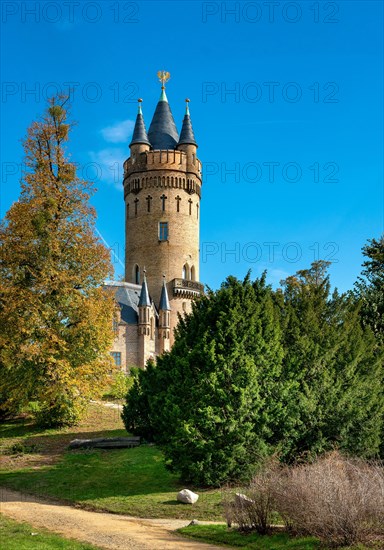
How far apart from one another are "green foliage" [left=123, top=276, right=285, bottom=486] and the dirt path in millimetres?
3478

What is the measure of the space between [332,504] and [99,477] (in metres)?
11.3

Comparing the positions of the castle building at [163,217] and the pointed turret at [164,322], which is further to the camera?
the castle building at [163,217]

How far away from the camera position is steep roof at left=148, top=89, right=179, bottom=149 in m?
68.5

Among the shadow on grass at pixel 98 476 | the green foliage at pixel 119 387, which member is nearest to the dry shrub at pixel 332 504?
the shadow on grass at pixel 98 476

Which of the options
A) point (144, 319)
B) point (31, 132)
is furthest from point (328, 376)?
point (144, 319)

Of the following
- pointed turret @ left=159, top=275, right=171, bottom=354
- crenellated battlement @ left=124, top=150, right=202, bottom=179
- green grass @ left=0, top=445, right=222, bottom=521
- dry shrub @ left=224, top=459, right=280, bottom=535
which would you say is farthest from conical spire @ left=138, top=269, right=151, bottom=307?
dry shrub @ left=224, top=459, right=280, bottom=535

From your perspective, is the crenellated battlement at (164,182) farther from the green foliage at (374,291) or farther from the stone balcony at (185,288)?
the green foliage at (374,291)

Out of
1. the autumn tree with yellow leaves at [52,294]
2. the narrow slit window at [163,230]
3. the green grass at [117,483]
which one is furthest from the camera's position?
the narrow slit window at [163,230]

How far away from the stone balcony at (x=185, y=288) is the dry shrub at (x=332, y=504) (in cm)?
4948

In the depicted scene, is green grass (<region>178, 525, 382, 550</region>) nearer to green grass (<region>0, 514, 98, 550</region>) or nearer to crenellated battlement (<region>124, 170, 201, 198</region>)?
green grass (<region>0, 514, 98, 550</region>)

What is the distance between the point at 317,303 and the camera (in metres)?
24.7

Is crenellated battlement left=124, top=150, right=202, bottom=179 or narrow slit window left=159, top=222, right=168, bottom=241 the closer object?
narrow slit window left=159, top=222, right=168, bottom=241

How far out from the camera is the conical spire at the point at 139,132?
2655 inches

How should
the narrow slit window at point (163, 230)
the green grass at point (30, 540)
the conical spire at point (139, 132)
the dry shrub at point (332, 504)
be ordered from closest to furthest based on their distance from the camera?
the dry shrub at point (332, 504), the green grass at point (30, 540), the narrow slit window at point (163, 230), the conical spire at point (139, 132)
